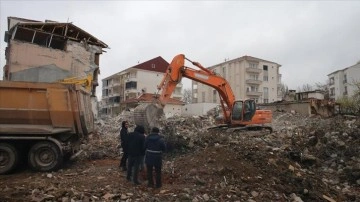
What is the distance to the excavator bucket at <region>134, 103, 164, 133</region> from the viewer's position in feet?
44.2

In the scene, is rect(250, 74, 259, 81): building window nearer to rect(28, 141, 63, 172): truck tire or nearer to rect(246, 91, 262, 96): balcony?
Answer: rect(246, 91, 262, 96): balcony

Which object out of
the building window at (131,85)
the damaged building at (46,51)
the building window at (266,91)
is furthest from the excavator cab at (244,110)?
the building window at (266,91)

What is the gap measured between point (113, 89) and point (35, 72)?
45310 mm

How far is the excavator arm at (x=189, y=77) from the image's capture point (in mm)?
14031

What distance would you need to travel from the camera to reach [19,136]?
957 cm

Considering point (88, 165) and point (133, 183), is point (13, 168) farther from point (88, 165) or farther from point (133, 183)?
point (133, 183)

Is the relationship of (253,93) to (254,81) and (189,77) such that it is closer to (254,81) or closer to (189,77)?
(254,81)

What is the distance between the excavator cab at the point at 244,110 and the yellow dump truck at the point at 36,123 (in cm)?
795

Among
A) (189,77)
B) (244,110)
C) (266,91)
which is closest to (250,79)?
(266,91)

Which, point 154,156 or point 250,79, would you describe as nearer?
point 154,156

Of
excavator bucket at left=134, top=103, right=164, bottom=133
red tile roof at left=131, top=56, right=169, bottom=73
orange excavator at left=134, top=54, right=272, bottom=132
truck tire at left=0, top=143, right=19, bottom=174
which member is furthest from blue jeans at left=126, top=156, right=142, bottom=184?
red tile roof at left=131, top=56, right=169, bottom=73

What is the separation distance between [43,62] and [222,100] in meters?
12.3

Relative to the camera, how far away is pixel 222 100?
654 inches

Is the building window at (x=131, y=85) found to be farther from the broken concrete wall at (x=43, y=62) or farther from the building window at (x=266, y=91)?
the broken concrete wall at (x=43, y=62)
